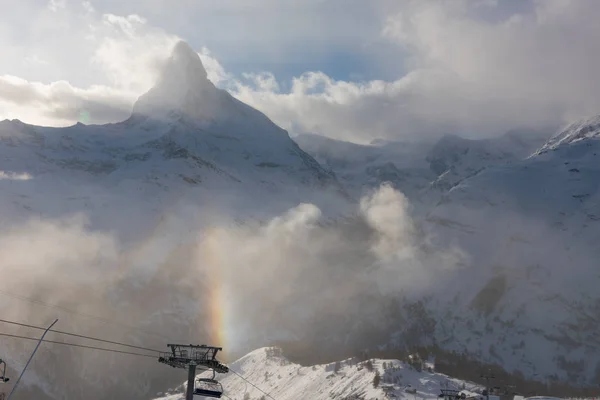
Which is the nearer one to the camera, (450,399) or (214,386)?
(214,386)

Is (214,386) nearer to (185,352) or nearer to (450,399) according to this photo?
(185,352)

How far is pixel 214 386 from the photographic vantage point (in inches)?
3834

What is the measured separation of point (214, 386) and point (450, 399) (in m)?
115

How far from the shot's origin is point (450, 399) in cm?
19512

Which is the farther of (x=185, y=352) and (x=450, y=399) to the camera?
(x=450, y=399)

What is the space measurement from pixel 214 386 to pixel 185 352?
6.37m

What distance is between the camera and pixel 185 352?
99.2 m

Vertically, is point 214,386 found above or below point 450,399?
below

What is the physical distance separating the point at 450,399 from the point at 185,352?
11696 centimetres

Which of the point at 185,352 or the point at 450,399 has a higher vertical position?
the point at 450,399

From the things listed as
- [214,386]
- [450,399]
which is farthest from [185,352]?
[450,399]
